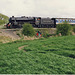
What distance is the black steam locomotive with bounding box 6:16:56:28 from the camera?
37.3 m

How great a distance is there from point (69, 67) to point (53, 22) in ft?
114

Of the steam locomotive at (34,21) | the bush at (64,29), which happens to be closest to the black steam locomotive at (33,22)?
the steam locomotive at (34,21)

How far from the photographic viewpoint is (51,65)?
712cm

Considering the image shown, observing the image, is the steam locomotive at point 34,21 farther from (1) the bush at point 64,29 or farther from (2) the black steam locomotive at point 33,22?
(1) the bush at point 64,29

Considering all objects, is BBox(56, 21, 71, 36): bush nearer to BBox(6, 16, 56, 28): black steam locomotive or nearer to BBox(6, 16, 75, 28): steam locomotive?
BBox(6, 16, 75, 28): steam locomotive

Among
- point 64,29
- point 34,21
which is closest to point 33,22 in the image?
point 34,21

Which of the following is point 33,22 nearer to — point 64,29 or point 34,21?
point 34,21

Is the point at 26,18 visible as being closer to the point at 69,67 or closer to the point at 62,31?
the point at 62,31

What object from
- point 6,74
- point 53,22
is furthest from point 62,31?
point 6,74

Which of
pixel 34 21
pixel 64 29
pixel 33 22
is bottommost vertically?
pixel 64 29

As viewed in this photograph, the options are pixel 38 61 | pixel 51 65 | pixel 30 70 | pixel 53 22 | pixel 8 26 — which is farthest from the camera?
pixel 53 22

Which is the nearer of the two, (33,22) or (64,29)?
(64,29)

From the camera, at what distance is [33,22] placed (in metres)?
38.6

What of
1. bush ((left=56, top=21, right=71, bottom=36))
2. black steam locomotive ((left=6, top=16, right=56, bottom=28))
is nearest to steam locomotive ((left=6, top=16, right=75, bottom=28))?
black steam locomotive ((left=6, top=16, right=56, bottom=28))
